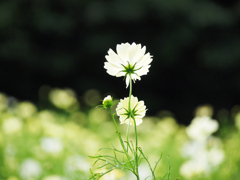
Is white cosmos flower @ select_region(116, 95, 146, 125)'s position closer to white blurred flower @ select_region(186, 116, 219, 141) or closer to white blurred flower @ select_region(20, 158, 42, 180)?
white blurred flower @ select_region(186, 116, 219, 141)

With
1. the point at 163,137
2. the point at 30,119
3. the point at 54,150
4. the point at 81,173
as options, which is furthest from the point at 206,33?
the point at 81,173

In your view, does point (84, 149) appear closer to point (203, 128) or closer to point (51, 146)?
point (51, 146)

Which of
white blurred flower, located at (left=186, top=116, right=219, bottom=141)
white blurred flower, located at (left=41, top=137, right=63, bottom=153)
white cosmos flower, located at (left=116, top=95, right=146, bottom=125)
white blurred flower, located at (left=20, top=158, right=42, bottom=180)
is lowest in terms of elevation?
white cosmos flower, located at (left=116, top=95, right=146, bottom=125)

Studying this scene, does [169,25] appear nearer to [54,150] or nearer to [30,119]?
[30,119]

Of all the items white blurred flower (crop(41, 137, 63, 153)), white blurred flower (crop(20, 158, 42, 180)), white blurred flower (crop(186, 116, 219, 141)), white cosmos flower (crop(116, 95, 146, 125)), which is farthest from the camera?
white blurred flower (crop(41, 137, 63, 153))

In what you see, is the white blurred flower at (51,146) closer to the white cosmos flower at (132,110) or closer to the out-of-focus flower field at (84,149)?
the out-of-focus flower field at (84,149)

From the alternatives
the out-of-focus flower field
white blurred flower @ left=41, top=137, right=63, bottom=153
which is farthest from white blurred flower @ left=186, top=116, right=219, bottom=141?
white blurred flower @ left=41, top=137, right=63, bottom=153

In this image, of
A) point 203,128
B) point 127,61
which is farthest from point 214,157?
point 127,61
